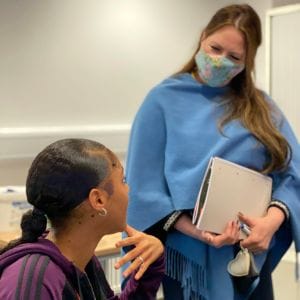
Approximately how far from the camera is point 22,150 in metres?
2.51

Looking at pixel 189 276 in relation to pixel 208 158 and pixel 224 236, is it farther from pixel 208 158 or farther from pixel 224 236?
pixel 208 158

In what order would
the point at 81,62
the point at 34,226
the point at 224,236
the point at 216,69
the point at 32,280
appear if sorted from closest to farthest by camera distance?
the point at 32,280 < the point at 34,226 < the point at 224,236 < the point at 216,69 < the point at 81,62

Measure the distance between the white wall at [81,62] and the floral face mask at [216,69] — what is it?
3.78 ft

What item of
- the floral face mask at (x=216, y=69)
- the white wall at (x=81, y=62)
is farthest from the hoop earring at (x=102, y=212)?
the white wall at (x=81, y=62)

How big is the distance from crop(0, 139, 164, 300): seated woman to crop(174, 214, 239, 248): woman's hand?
347mm

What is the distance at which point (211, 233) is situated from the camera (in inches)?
56.6

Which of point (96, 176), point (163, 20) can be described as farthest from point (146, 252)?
point (163, 20)

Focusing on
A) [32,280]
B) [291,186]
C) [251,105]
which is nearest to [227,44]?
[251,105]

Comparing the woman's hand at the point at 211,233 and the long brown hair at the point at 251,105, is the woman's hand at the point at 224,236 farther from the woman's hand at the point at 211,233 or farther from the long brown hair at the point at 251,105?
the long brown hair at the point at 251,105

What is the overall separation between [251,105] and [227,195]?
0.96ft

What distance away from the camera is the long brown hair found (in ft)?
4.95

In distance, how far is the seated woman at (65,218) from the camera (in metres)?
0.95

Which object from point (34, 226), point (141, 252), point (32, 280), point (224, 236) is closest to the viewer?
point (32, 280)

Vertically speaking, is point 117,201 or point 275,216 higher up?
point 117,201
